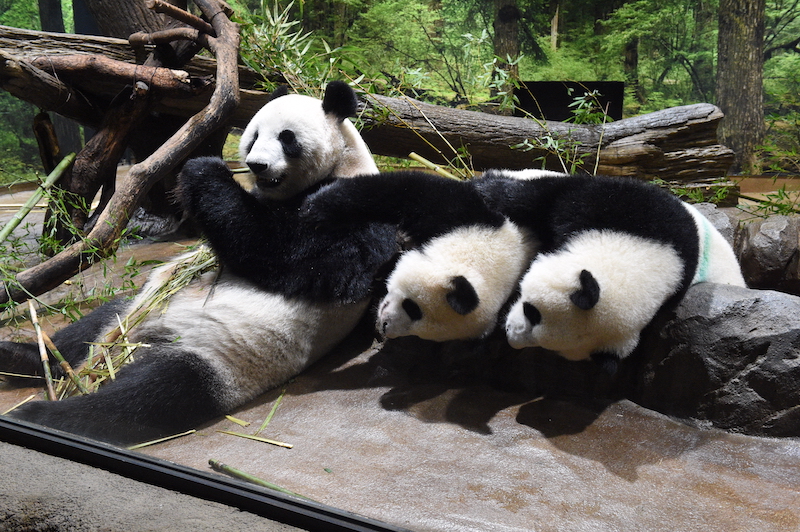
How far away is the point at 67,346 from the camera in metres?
2.85

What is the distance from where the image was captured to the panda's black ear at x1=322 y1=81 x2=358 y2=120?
9.28 ft

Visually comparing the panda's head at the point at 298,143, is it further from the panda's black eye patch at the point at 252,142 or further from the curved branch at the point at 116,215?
the curved branch at the point at 116,215

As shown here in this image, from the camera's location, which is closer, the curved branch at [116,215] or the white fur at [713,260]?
the white fur at [713,260]

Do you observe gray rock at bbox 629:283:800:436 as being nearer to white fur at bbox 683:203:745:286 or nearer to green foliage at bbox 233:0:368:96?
white fur at bbox 683:203:745:286

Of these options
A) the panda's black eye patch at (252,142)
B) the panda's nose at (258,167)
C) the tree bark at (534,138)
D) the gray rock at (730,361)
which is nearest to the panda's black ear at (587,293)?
the gray rock at (730,361)

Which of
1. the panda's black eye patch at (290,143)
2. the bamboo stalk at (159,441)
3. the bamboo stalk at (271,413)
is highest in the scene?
the panda's black eye patch at (290,143)

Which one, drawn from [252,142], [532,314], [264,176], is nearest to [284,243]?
[264,176]

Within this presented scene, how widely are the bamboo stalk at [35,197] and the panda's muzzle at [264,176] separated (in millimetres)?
1093

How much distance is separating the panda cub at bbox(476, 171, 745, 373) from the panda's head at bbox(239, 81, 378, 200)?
88 cm

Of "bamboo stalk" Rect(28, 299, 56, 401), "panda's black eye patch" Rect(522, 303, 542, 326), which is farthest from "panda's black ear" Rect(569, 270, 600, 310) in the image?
"bamboo stalk" Rect(28, 299, 56, 401)

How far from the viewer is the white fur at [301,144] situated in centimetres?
274

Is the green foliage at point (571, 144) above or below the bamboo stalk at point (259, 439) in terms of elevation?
above

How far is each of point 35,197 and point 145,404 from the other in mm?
1498

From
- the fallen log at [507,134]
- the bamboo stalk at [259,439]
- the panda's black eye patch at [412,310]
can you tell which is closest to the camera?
the bamboo stalk at [259,439]
